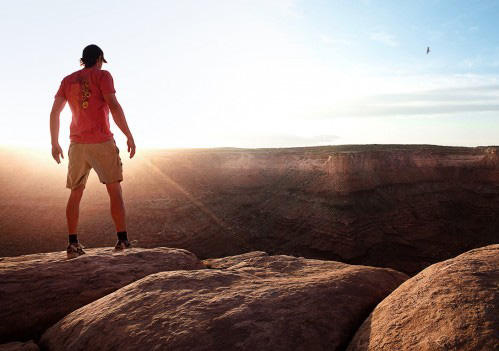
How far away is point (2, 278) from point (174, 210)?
1027 cm

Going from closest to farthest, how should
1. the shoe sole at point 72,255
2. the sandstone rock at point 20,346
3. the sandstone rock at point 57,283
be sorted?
1. the sandstone rock at point 20,346
2. the sandstone rock at point 57,283
3. the shoe sole at point 72,255

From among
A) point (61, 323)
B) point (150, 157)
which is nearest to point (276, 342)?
point (61, 323)

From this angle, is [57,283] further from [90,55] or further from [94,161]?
[90,55]

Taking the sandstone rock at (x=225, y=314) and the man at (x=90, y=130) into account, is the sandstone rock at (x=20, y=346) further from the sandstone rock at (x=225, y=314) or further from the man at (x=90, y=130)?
the man at (x=90, y=130)

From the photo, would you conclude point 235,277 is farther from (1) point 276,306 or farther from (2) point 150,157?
(2) point 150,157

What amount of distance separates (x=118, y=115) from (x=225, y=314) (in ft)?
6.86

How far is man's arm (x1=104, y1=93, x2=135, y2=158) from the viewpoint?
3.39m

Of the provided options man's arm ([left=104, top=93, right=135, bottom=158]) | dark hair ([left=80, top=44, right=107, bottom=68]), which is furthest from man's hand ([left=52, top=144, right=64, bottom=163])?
dark hair ([left=80, top=44, right=107, bottom=68])

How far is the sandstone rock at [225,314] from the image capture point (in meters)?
1.86

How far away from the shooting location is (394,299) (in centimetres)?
210

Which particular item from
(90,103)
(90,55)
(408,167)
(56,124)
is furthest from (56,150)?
(408,167)

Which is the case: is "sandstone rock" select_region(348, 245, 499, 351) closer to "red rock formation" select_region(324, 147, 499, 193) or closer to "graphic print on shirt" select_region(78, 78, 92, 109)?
"graphic print on shirt" select_region(78, 78, 92, 109)

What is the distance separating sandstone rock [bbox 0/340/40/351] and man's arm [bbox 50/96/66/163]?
1636 mm

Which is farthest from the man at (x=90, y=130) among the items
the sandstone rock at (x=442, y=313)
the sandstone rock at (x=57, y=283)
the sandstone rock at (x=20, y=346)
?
the sandstone rock at (x=442, y=313)
